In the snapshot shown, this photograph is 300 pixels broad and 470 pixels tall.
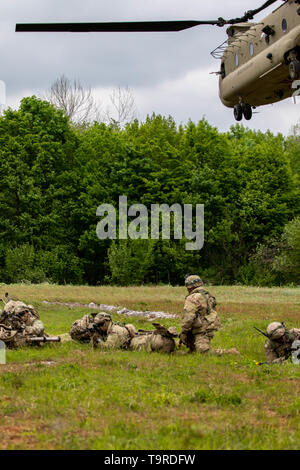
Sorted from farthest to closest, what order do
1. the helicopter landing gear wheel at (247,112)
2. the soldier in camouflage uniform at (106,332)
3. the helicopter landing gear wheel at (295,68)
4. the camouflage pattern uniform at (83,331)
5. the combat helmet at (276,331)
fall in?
the helicopter landing gear wheel at (247,112) → the helicopter landing gear wheel at (295,68) → the camouflage pattern uniform at (83,331) → the soldier in camouflage uniform at (106,332) → the combat helmet at (276,331)

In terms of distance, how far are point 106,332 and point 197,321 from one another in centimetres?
240

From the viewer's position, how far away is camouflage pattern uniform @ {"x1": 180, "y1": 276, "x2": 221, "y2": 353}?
14977 millimetres

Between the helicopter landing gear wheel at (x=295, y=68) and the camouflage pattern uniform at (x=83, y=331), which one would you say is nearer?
the camouflage pattern uniform at (x=83, y=331)

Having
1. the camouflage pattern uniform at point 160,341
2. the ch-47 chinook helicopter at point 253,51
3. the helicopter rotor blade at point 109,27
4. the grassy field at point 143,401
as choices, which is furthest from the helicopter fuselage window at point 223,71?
the camouflage pattern uniform at point 160,341

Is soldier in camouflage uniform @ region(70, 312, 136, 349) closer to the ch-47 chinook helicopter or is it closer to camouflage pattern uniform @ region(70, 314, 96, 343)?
camouflage pattern uniform @ region(70, 314, 96, 343)

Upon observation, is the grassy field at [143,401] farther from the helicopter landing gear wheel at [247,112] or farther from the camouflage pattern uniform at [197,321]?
the helicopter landing gear wheel at [247,112]

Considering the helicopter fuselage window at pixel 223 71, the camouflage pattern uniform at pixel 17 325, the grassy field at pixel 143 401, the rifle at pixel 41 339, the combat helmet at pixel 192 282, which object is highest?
the helicopter fuselage window at pixel 223 71

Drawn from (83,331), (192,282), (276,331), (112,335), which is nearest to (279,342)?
(276,331)

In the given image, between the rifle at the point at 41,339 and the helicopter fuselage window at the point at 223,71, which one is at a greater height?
the helicopter fuselage window at the point at 223,71

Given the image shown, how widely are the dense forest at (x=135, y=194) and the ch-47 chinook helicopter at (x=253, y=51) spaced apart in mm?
36530

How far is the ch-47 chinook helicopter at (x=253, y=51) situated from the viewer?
13109 mm

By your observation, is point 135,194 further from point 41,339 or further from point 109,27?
Answer: point 109,27

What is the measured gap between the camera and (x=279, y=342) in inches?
572
